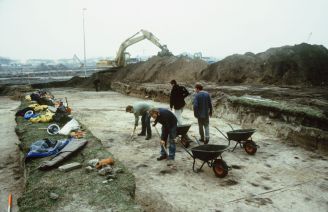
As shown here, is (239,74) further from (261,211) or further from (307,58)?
(261,211)

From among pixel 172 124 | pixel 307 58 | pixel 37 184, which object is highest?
pixel 307 58

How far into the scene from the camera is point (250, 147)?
823 centimetres

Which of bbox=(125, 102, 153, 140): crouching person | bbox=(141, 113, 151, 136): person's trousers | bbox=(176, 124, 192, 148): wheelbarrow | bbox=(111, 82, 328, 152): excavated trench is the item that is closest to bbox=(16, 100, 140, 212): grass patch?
bbox=(176, 124, 192, 148): wheelbarrow

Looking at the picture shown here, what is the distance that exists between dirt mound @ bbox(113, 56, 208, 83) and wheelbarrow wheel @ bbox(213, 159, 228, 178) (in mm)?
19877

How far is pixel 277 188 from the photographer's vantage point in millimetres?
6059

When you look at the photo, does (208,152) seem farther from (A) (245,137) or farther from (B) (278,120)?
(B) (278,120)

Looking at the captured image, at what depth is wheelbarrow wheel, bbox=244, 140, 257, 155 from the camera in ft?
26.8

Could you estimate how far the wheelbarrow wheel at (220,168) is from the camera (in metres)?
6.50

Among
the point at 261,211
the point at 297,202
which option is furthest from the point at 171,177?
the point at 297,202

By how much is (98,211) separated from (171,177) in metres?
2.61

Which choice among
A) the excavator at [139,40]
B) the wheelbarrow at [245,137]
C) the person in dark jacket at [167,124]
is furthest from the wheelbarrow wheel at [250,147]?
the excavator at [139,40]

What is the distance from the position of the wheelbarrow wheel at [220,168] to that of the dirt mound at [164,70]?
19.9 meters

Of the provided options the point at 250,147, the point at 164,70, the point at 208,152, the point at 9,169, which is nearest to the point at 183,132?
the point at 250,147

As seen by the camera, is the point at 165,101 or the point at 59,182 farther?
the point at 165,101
